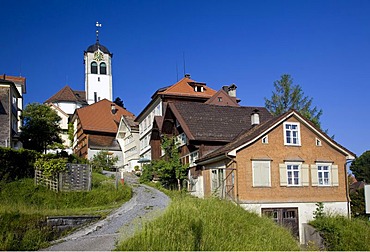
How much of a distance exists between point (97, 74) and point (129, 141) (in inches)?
1893

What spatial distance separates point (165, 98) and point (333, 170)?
24912 mm

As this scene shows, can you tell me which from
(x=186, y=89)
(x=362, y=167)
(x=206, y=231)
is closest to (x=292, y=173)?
(x=206, y=231)

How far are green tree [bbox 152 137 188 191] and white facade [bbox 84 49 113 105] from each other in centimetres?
7072

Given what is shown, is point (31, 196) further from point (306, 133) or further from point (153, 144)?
point (153, 144)

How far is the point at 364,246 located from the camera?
2505 cm

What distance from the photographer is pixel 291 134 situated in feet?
102

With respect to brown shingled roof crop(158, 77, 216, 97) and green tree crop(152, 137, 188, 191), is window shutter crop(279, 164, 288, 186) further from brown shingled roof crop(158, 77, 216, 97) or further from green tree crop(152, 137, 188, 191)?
brown shingled roof crop(158, 77, 216, 97)

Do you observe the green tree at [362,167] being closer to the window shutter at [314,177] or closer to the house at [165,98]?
the house at [165,98]

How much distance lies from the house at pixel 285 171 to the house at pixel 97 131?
36259 millimetres

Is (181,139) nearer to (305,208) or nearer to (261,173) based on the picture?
(261,173)

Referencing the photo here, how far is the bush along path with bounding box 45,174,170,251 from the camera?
636 inches

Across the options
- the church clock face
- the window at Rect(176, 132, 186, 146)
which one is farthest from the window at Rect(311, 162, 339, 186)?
the church clock face

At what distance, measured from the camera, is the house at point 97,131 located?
220 ft

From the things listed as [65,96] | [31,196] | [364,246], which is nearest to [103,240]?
[31,196]
